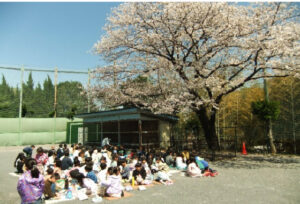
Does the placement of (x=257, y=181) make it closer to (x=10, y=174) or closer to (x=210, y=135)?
(x=210, y=135)

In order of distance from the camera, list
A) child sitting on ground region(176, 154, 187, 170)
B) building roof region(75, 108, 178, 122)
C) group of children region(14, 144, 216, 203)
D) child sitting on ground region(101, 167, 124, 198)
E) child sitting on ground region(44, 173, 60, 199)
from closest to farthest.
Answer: group of children region(14, 144, 216, 203), child sitting on ground region(44, 173, 60, 199), child sitting on ground region(101, 167, 124, 198), child sitting on ground region(176, 154, 187, 170), building roof region(75, 108, 178, 122)

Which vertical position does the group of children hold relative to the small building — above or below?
below

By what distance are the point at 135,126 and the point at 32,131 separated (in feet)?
40.3

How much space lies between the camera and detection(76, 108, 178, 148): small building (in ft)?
51.5

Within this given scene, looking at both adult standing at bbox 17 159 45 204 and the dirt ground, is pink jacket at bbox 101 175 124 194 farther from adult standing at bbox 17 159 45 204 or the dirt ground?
adult standing at bbox 17 159 45 204

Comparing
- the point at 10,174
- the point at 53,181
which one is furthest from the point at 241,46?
the point at 10,174

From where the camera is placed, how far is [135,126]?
65.3ft

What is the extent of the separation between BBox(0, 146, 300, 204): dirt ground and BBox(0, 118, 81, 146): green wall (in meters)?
14.8

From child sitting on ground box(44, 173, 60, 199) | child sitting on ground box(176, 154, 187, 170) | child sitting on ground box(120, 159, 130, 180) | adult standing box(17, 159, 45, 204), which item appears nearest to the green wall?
child sitting on ground box(176, 154, 187, 170)

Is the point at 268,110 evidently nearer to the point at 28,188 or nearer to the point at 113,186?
the point at 113,186

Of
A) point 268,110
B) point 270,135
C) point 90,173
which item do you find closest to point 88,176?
point 90,173

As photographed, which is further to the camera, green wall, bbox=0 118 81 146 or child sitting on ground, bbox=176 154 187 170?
green wall, bbox=0 118 81 146

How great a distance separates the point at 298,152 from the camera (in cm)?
1408

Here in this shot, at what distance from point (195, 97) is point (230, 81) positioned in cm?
217
